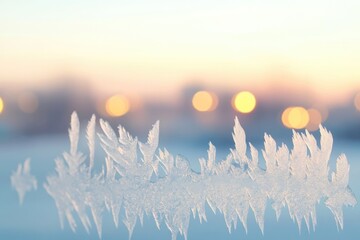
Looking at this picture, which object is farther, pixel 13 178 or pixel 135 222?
pixel 135 222

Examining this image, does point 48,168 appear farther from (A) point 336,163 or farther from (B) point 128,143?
(A) point 336,163

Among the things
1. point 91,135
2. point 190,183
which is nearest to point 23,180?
point 91,135

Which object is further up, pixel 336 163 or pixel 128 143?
pixel 128 143

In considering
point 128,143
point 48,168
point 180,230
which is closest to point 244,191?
point 180,230

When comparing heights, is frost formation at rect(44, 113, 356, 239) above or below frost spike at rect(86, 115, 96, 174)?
below

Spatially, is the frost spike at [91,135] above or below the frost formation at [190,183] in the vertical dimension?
above
